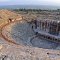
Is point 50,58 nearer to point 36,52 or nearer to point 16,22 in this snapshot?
point 36,52

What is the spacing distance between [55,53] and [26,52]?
6.50 feet

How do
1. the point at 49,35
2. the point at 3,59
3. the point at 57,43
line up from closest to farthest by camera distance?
1. the point at 3,59
2. the point at 57,43
3. the point at 49,35

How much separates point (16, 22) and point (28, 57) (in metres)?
21.2

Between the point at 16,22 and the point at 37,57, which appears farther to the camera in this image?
the point at 16,22

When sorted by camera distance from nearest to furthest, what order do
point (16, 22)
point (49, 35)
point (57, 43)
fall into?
point (57, 43) < point (49, 35) < point (16, 22)

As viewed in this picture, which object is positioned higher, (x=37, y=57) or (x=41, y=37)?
(x=37, y=57)

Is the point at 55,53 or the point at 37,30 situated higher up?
the point at 55,53

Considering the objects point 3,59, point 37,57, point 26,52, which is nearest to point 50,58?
point 37,57

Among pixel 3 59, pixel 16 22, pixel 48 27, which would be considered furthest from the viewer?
pixel 16 22

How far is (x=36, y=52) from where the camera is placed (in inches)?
443

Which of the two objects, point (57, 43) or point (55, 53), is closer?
point (55, 53)

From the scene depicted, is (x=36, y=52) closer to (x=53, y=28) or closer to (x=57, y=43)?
(x=57, y=43)

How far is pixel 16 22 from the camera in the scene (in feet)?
102

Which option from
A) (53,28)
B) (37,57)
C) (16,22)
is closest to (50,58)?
(37,57)
